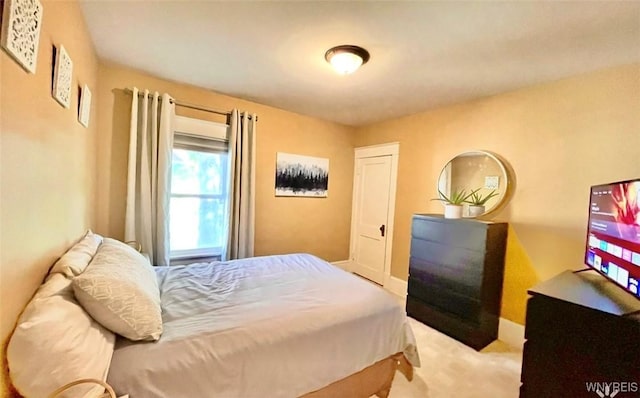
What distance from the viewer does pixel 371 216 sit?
13.5ft

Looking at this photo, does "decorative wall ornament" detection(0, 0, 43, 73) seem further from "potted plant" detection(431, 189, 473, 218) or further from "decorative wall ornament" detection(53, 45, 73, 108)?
"potted plant" detection(431, 189, 473, 218)

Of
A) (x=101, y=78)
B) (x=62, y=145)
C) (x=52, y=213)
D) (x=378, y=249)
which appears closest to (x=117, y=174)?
(x=101, y=78)

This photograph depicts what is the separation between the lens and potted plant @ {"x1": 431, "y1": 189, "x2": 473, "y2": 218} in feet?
8.97

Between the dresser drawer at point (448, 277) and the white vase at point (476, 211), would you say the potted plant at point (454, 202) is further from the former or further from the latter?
the dresser drawer at point (448, 277)

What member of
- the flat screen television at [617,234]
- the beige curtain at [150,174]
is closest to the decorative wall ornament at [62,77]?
the beige curtain at [150,174]

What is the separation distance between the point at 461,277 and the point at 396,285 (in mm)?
1287

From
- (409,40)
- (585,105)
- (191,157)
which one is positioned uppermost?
(409,40)

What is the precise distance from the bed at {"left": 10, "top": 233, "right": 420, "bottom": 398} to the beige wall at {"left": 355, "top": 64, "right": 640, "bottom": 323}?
1.55 meters

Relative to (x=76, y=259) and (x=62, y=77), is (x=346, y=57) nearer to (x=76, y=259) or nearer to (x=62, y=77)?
(x=62, y=77)

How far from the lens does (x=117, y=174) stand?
8.61ft

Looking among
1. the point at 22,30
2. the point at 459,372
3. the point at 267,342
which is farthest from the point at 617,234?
the point at 22,30

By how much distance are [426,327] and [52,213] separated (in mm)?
3083

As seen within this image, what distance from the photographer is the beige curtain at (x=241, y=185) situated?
10.2 feet

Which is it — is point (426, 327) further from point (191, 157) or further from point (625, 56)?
point (191, 157)
